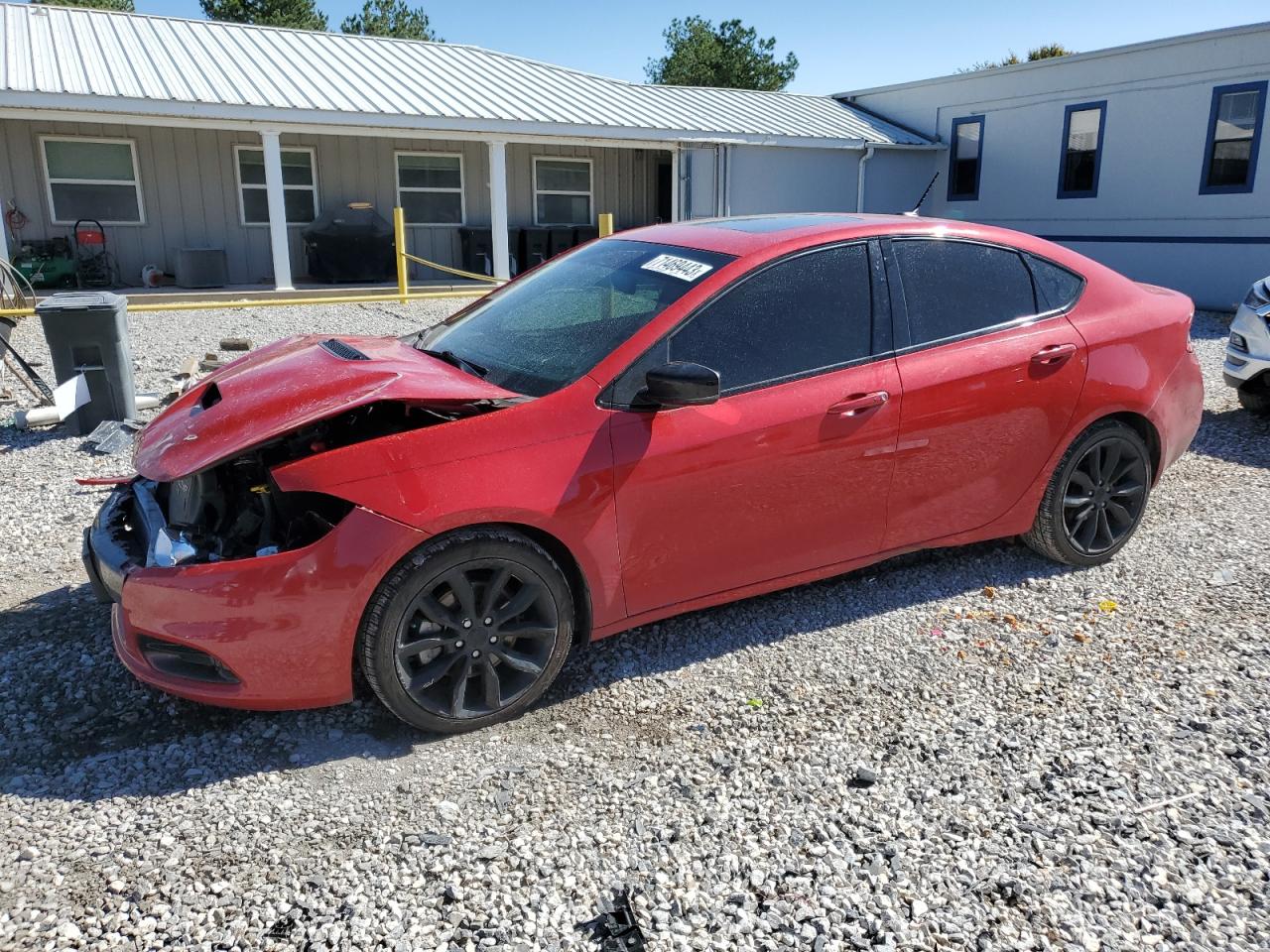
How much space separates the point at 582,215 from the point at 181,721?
1753 centimetres

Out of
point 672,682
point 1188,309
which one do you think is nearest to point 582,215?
point 1188,309

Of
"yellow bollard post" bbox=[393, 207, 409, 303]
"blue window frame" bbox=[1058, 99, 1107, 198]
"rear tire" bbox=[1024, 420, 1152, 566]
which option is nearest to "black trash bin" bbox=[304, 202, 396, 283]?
"yellow bollard post" bbox=[393, 207, 409, 303]

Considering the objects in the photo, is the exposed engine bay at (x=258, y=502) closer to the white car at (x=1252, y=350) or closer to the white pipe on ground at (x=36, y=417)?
the white pipe on ground at (x=36, y=417)

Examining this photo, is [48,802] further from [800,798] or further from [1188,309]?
[1188,309]

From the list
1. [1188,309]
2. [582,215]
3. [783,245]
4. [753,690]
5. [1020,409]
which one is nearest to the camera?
[753,690]

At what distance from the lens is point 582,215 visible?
1970cm

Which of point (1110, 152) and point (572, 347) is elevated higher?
point (1110, 152)

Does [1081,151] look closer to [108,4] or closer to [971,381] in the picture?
[971,381]

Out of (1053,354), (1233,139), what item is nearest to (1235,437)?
(1053,354)

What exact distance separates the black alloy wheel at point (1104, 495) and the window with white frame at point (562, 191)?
623 inches

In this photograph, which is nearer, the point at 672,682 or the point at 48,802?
the point at 48,802

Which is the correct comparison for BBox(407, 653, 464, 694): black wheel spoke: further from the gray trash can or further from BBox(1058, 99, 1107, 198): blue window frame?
BBox(1058, 99, 1107, 198): blue window frame

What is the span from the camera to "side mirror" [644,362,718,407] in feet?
10.7

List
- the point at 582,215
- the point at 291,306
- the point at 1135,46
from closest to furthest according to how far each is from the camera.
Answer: the point at 291,306 < the point at 1135,46 < the point at 582,215
